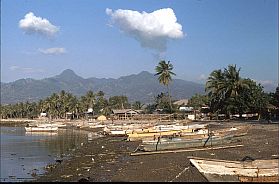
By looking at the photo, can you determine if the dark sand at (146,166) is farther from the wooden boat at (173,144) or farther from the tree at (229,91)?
the tree at (229,91)

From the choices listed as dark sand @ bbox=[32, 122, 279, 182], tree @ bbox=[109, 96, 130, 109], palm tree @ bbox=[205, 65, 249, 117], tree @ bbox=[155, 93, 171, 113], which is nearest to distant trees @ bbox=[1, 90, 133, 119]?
tree @ bbox=[109, 96, 130, 109]

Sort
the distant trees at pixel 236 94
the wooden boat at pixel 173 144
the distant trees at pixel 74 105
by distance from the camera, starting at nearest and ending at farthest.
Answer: the wooden boat at pixel 173 144 → the distant trees at pixel 236 94 → the distant trees at pixel 74 105

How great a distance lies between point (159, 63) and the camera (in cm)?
8762

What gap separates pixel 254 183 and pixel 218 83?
57.6 m

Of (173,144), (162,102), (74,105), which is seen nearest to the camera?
(173,144)

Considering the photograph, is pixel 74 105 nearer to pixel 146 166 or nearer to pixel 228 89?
pixel 228 89

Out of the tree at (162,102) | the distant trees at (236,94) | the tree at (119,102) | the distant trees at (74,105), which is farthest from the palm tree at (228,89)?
the tree at (119,102)

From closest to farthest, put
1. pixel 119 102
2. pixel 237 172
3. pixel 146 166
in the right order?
pixel 237 172 → pixel 146 166 → pixel 119 102

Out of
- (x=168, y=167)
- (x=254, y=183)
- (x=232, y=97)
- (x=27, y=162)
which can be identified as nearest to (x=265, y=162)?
(x=254, y=183)

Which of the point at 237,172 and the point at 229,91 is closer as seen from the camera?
the point at 237,172

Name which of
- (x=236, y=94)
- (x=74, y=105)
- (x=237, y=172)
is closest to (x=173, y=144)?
(x=237, y=172)

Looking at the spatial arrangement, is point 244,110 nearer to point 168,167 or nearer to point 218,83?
point 218,83

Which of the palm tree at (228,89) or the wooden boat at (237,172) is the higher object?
the palm tree at (228,89)

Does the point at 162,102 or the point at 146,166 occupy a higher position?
the point at 162,102
